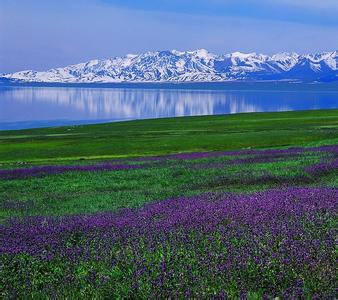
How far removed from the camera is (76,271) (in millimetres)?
7398

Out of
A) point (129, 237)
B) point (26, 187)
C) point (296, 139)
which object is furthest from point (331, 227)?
point (296, 139)

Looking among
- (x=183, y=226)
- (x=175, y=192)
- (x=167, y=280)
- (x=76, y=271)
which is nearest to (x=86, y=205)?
(x=175, y=192)

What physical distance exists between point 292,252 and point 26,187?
20900 mm

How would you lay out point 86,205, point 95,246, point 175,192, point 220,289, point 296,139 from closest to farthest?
1. point 220,289
2. point 95,246
3. point 86,205
4. point 175,192
5. point 296,139

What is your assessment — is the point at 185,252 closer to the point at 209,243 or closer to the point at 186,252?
the point at 186,252

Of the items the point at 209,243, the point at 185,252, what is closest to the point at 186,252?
the point at 185,252

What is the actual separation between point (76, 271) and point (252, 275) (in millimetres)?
2795

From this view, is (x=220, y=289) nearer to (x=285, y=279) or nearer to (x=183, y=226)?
(x=285, y=279)

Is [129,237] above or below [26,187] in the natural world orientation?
above

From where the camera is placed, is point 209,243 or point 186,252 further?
point 209,243

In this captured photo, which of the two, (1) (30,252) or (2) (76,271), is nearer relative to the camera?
(2) (76,271)

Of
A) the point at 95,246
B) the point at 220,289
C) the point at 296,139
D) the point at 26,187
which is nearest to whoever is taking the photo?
the point at 220,289

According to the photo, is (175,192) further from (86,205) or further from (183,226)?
(183,226)

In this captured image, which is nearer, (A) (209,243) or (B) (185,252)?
(B) (185,252)
